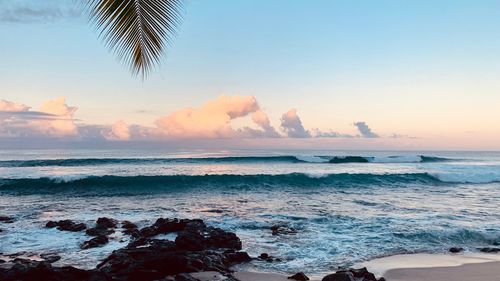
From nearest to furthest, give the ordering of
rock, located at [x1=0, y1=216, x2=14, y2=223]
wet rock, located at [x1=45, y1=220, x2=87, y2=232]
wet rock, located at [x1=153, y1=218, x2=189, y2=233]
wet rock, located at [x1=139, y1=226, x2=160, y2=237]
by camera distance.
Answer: wet rock, located at [x1=139, y1=226, x2=160, y2=237]
wet rock, located at [x1=153, y1=218, x2=189, y2=233]
wet rock, located at [x1=45, y1=220, x2=87, y2=232]
rock, located at [x1=0, y1=216, x2=14, y2=223]

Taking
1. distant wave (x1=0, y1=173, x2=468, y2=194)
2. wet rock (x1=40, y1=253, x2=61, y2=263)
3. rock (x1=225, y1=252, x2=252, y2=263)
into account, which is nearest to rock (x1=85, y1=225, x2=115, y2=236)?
wet rock (x1=40, y1=253, x2=61, y2=263)

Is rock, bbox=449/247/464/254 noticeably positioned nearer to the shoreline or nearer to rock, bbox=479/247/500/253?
the shoreline

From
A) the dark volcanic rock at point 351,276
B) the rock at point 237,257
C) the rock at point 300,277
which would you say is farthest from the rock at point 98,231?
the dark volcanic rock at point 351,276

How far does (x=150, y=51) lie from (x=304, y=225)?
905cm

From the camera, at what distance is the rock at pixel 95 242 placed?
9.19 metres

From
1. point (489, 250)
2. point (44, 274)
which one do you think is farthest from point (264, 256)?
point (489, 250)

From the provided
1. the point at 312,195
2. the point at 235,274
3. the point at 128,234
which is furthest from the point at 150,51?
the point at 312,195

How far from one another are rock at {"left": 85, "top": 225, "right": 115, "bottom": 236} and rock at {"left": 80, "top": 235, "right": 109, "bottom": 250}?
810 mm

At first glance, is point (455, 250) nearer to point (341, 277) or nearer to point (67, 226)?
point (341, 277)

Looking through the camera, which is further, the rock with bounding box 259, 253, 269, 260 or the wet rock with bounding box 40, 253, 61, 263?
the rock with bounding box 259, 253, 269, 260

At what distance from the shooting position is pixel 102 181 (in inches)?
988

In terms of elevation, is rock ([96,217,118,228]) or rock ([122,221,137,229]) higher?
rock ([96,217,118,228])

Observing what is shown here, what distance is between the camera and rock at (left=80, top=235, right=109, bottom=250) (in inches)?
362

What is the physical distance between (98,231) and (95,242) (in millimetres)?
1265
